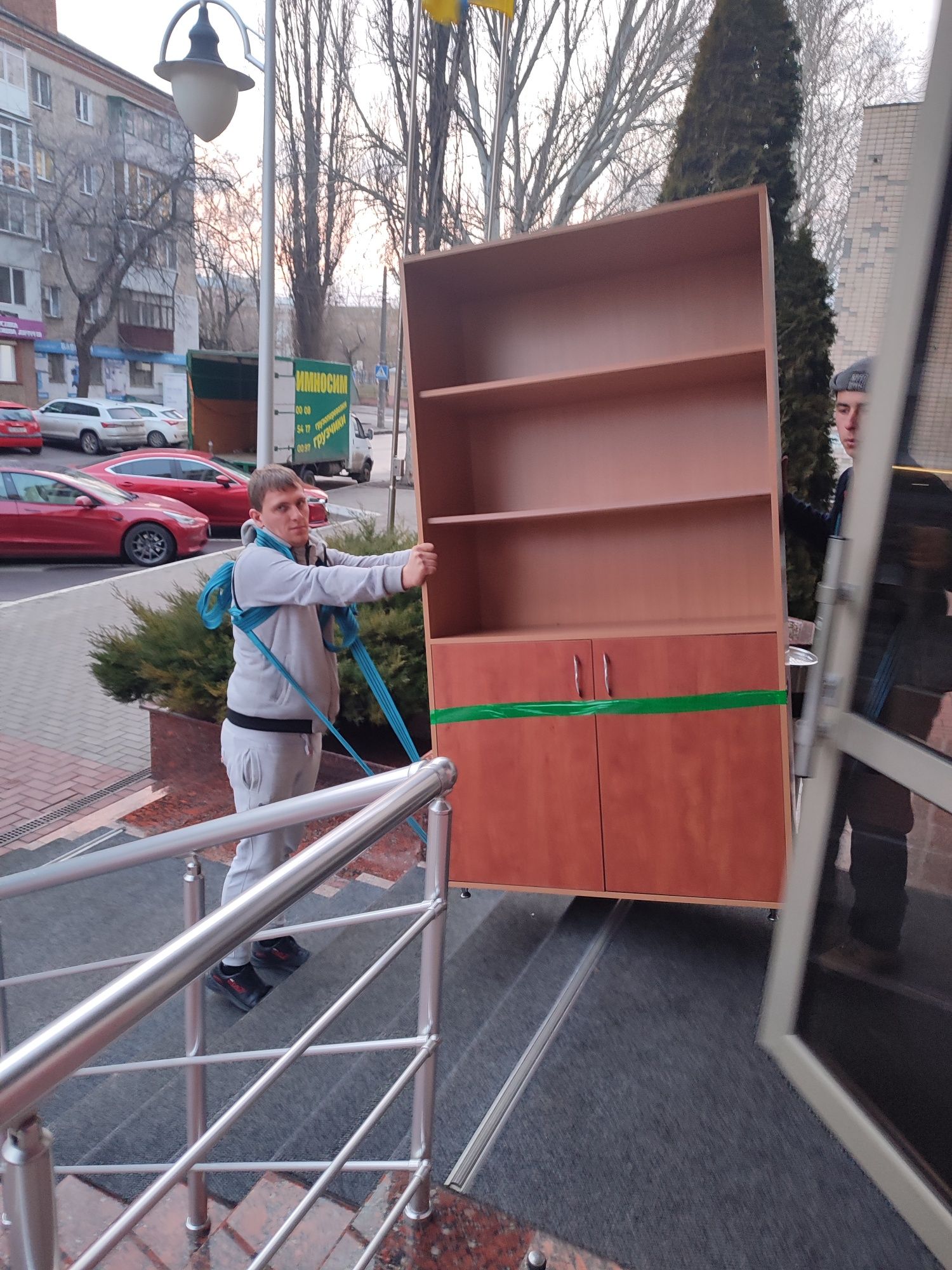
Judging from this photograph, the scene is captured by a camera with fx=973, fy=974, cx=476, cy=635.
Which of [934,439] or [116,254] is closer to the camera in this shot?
[934,439]

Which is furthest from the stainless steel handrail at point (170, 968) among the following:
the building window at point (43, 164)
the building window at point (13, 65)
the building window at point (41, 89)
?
the building window at point (41, 89)

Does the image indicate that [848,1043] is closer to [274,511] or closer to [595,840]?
[595,840]

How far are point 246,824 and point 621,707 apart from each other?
172cm

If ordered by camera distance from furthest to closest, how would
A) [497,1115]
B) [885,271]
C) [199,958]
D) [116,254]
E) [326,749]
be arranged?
[116,254], [326,749], [497,1115], [885,271], [199,958]

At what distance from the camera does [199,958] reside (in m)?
1.16

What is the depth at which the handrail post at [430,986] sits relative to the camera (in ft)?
5.96

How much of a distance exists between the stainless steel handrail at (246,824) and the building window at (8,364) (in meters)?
37.9

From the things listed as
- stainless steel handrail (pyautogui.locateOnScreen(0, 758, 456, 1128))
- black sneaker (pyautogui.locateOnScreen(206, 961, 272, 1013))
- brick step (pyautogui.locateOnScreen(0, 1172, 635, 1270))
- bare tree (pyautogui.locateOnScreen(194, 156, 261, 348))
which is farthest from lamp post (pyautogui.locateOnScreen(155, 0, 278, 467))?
bare tree (pyautogui.locateOnScreen(194, 156, 261, 348))

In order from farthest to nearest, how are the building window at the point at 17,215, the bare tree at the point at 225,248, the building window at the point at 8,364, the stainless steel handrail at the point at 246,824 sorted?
the building window at the point at 8,364 → the building window at the point at 17,215 → the bare tree at the point at 225,248 → the stainless steel handrail at the point at 246,824

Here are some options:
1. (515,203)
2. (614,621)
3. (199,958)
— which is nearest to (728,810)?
(614,621)

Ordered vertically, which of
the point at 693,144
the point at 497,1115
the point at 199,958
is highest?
the point at 693,144

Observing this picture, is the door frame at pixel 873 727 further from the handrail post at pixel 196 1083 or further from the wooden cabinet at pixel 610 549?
the wooden cabinet at pixel 610 549

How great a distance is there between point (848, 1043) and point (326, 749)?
3.99 meters

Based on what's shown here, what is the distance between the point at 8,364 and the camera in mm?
35188
